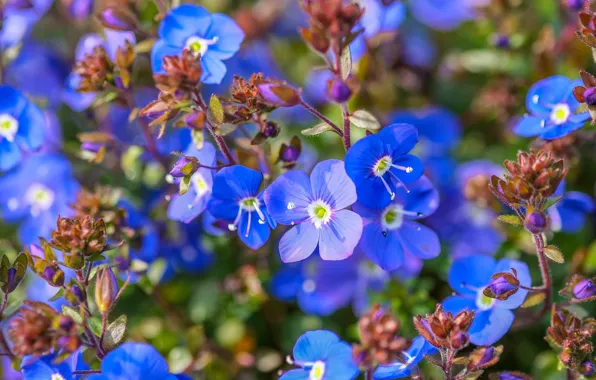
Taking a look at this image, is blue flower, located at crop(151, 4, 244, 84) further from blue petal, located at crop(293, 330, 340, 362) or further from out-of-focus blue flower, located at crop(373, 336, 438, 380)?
out-of-focus blue flower, located at crop(373, 336, 438, 380)

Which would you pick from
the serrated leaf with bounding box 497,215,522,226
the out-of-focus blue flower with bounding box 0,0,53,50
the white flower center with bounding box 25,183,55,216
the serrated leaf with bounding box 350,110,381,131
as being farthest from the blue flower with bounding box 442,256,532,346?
the out-of-focus blue flower with bounding box 0,0,53,50

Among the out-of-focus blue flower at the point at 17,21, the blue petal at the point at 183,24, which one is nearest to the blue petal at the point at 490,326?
the blue petal at the point at 183,24

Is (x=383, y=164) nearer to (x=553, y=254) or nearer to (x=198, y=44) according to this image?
(x=553, y=254)

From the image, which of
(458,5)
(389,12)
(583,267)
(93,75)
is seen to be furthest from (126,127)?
(583,267)

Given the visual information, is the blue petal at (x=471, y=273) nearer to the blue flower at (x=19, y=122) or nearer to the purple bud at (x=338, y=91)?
the purple bud at (x=338, y=91)

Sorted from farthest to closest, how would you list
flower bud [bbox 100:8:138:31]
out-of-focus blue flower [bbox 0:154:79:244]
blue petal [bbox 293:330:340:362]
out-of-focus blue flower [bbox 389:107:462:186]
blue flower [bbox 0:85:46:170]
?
out-of-focus blue flower [bbox 389:107:462:186]
out-of-focus blue flower [bbox 0:154:79:244]
blue flower [bbox 0:85:46:170]
flower bud [bbox 100:8:138:31]
blue petal [bbox 293:330:340:362]

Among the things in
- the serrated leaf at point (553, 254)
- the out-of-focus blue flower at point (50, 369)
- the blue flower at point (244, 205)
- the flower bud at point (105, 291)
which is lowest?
the out-of-focus blue flower at point (50, 369)

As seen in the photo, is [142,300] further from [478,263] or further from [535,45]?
[535,45]
